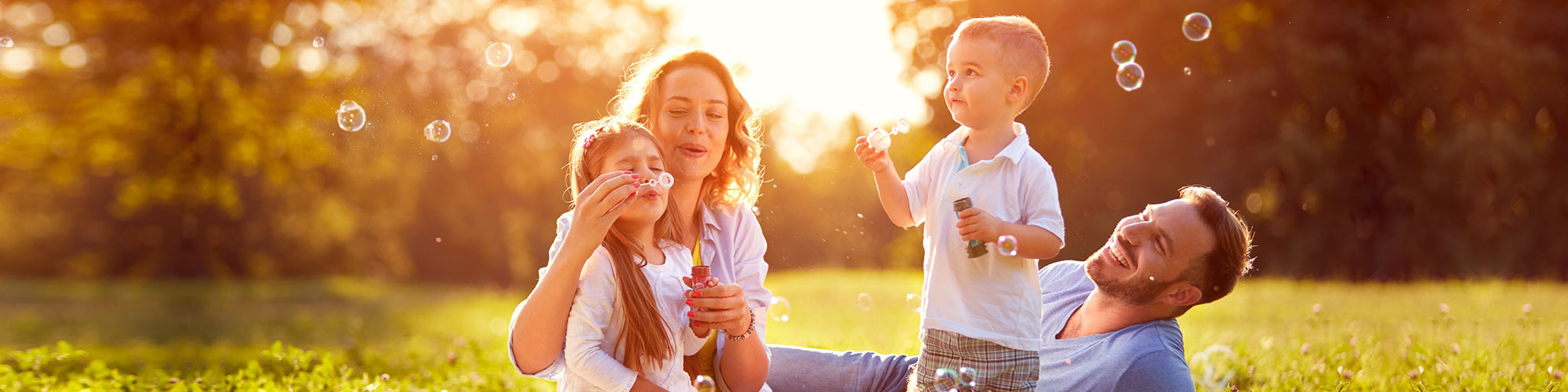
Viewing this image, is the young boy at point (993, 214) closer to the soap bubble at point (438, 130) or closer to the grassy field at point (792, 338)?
the grassy field at point (792, 338)

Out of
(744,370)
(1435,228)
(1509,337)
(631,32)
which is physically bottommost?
(1435,228)

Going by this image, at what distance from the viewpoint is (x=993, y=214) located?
3090mm

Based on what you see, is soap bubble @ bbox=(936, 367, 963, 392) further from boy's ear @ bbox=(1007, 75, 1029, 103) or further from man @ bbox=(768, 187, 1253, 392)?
boy's ear @ bbox=(1007, 75, 1029, 103)

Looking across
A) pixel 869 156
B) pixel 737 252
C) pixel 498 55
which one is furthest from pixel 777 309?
pixel 869 156

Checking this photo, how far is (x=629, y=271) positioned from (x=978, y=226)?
3.15 feet

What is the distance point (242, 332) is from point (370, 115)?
12294 mm

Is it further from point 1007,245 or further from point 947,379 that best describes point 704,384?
point 1007,245

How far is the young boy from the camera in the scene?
120 inches

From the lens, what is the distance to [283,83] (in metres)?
17.3

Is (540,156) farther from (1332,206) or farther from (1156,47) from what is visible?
(1332,206)

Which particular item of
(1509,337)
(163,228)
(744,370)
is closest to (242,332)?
(744,370)

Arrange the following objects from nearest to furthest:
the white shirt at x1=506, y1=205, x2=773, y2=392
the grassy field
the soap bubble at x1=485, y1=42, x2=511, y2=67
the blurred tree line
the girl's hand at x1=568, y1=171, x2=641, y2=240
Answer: the girl's hand at x1=568, y1=171, x2=641, y2=240
the white shirt at x1=506, y1=205, x2=773, y2=392
the grassy field
the soap bubble at x1=485, y1=42, x2=511, y2=67
the blurred tree line

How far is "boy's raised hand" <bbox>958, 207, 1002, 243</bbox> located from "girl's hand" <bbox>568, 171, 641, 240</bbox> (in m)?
0.91

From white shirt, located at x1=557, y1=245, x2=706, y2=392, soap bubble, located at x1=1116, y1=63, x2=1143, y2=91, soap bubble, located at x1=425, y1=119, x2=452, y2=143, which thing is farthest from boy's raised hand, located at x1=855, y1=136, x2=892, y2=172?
soap bubble, located at x1=425, y1=119, x2=452, y2=143
